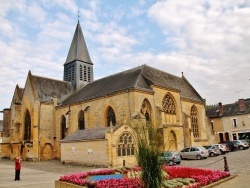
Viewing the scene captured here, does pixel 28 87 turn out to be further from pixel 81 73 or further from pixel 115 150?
pixel 115 150

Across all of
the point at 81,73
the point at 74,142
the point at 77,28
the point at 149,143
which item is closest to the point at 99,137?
the point at 74,142

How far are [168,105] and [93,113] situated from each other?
832 centimetres

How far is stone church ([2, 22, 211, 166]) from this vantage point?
2070cm

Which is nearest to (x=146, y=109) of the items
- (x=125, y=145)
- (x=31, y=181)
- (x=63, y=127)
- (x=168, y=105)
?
(x=168, y=105)

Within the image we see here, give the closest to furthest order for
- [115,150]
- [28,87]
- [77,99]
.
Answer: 1. [115,150]
2. [77,99]
3. [28,87]

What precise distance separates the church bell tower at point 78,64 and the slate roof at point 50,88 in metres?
1.58

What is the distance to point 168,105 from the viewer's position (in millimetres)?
27922

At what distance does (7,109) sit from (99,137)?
21650 millimetres

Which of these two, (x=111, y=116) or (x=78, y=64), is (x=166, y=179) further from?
(x=78, y=64)

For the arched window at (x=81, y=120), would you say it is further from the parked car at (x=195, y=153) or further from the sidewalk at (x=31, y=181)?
the sidewalk at (x=31, y=181)

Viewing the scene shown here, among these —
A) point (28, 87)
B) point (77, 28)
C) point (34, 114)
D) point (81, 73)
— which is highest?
point (77, 28)

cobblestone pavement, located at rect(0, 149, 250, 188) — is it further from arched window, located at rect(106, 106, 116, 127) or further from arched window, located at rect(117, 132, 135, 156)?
arched window, located at rect(106, 106, 116, 127)

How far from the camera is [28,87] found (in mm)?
32281

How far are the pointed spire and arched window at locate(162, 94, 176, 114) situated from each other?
15.9 m
